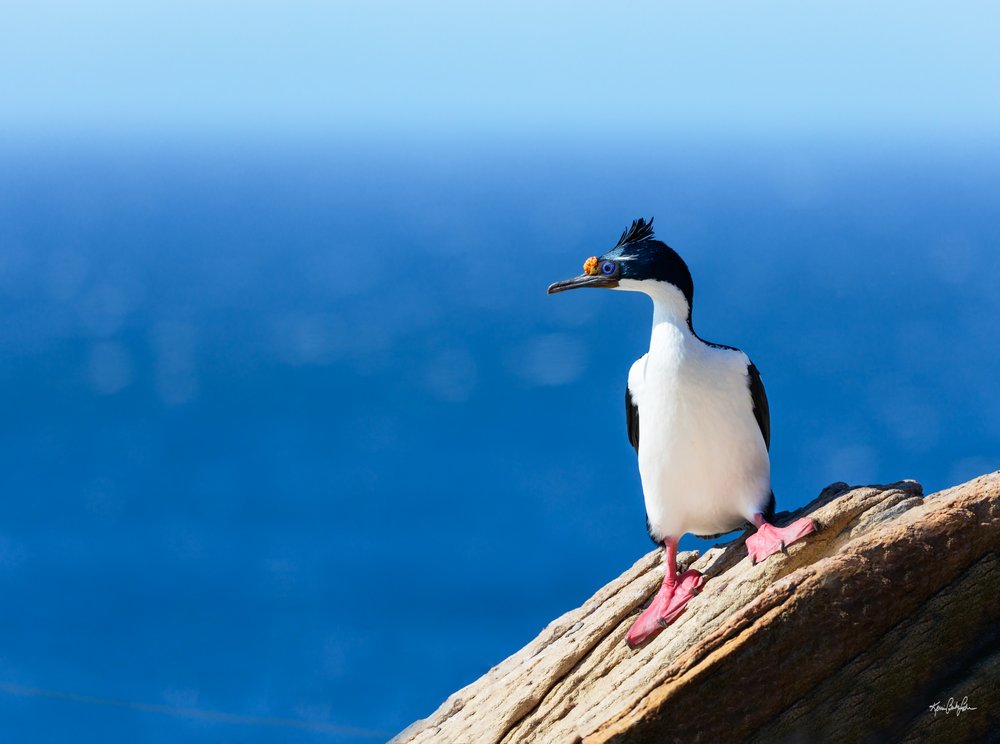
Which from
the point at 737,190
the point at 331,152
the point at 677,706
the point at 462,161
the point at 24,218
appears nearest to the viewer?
the point at 677,706

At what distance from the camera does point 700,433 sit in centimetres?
548

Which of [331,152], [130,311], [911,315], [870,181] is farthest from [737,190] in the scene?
[331,152]

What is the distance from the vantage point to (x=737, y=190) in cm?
10669

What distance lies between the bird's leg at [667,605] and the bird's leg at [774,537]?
32 cm

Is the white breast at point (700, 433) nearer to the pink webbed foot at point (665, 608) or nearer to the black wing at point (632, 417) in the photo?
the black wing at point (632, 417)

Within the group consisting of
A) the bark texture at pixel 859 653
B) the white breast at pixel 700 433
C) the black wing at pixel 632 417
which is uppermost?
the black wing at pixel 632 417

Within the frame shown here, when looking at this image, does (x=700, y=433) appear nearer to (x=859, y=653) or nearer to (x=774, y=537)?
(x=774, y=537)

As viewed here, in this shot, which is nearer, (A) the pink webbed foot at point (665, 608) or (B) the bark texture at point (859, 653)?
(B) the bark texture at point (859, 653)

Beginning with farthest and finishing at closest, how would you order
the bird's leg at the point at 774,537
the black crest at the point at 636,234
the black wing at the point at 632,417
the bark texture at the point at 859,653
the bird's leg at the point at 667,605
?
1. the black wing at the point at 632,417
2. the black crest at the point at 636,234
3. the bird's leg at the point at 667,605
4. the bird's leg at the point at 774,537
5. the bark texture at the point at 859,653

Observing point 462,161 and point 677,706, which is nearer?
point 677,706

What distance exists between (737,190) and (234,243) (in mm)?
46282

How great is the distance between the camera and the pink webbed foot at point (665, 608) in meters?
5.38

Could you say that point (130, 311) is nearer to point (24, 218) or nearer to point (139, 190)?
point (24, 218)
